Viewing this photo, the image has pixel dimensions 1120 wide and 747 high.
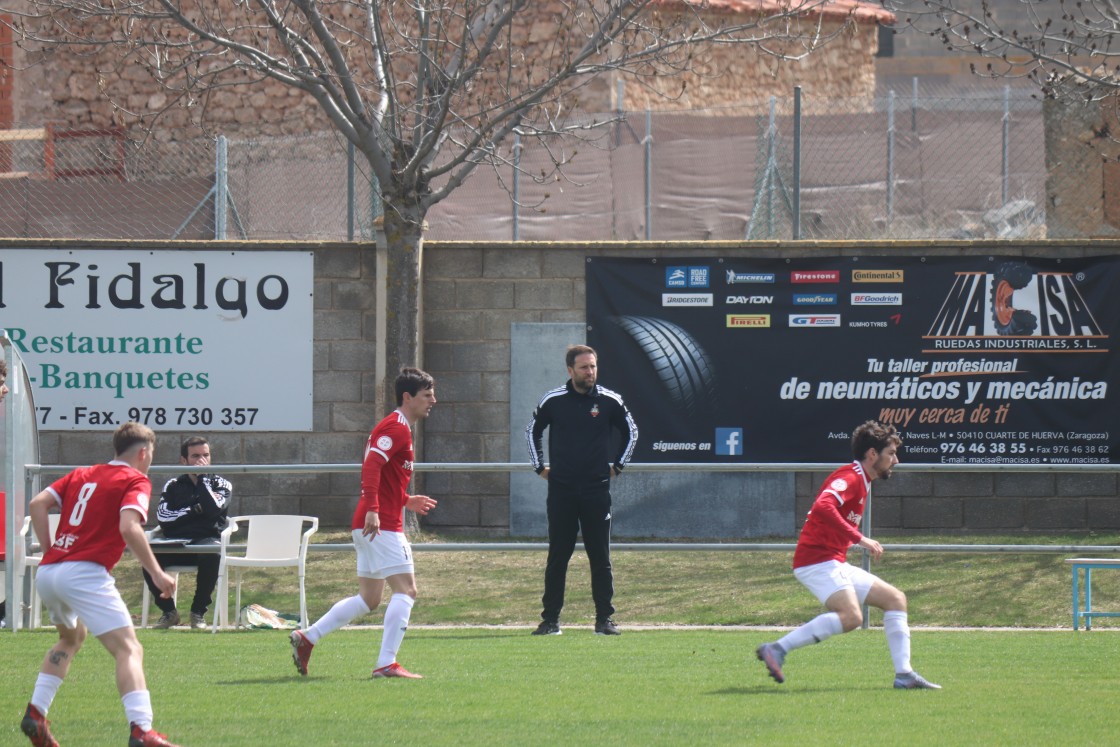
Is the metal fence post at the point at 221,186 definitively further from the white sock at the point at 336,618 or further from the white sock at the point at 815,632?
the white sock at the point at 815,632

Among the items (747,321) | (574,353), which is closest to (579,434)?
(574,353)

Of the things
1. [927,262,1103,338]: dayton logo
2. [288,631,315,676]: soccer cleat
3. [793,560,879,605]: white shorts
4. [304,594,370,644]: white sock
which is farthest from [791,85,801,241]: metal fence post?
[288,631,315,676]: soccer cleat

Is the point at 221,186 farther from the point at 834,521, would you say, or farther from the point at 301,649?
the point at 834,521

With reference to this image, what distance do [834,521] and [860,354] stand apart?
22.4ft

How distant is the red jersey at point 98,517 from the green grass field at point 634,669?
0.78m

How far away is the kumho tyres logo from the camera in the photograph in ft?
47.0

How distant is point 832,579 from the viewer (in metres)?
7.84

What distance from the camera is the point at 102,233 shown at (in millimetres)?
15727

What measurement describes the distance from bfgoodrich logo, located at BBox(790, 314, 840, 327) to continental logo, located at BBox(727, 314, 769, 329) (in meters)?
0.26

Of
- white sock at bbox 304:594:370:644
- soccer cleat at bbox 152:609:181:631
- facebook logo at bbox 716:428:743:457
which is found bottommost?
soccer cleat at bbox 152:609:181:631

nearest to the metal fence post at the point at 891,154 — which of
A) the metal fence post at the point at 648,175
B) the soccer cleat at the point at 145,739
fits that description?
the metal fence post at the point at 648,175

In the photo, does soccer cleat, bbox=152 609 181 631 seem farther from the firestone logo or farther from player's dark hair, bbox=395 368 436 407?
the firestone logo

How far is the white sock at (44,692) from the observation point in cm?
624

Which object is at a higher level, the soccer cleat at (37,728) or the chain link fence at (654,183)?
the chain link fence at (654,183)
